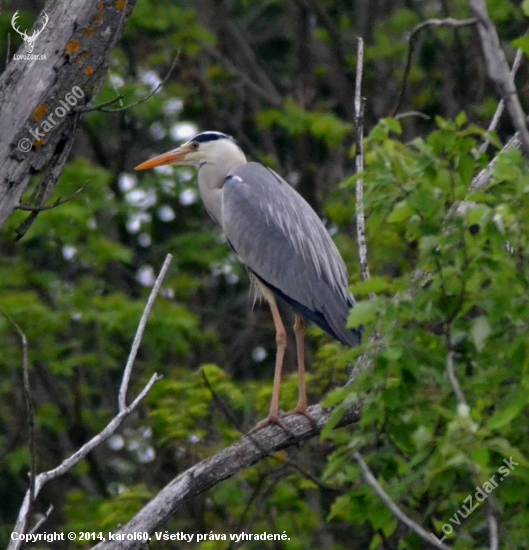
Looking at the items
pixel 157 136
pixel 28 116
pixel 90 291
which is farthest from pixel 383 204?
pixel 157 136

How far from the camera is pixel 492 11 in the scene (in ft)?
26.6

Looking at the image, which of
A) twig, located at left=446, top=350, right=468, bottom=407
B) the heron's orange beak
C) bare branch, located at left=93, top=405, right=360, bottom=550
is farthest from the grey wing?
twig, located at left=446, top=350, right=468, bottom=407

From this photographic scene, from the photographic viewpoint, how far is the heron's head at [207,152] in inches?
229

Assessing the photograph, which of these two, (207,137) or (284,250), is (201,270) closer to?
(207,137)

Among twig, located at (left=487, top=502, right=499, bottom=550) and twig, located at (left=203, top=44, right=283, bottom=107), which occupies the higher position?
twig, located at (left=487, top=502, right=499, bottom=550)

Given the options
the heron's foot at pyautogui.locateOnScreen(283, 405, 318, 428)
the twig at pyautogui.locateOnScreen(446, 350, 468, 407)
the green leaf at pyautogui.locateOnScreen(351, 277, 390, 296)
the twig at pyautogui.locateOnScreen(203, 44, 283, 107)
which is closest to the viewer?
the twig at pyautogui.locateOnScreen(446, 350, 468, 407)

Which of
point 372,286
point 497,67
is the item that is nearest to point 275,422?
point 372,286

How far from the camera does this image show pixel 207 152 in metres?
5.84

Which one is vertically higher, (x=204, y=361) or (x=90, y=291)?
(x=90, y=291)

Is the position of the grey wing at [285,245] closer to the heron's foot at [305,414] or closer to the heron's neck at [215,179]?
the heron's neck at [215,179]

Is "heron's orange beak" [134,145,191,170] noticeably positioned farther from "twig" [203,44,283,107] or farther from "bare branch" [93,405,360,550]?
"twig" [203,44,283,107]

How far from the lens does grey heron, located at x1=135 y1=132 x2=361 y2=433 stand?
4945 millimetres

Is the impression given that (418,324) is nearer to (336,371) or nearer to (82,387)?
(336,371)

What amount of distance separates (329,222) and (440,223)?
566 centimetres
